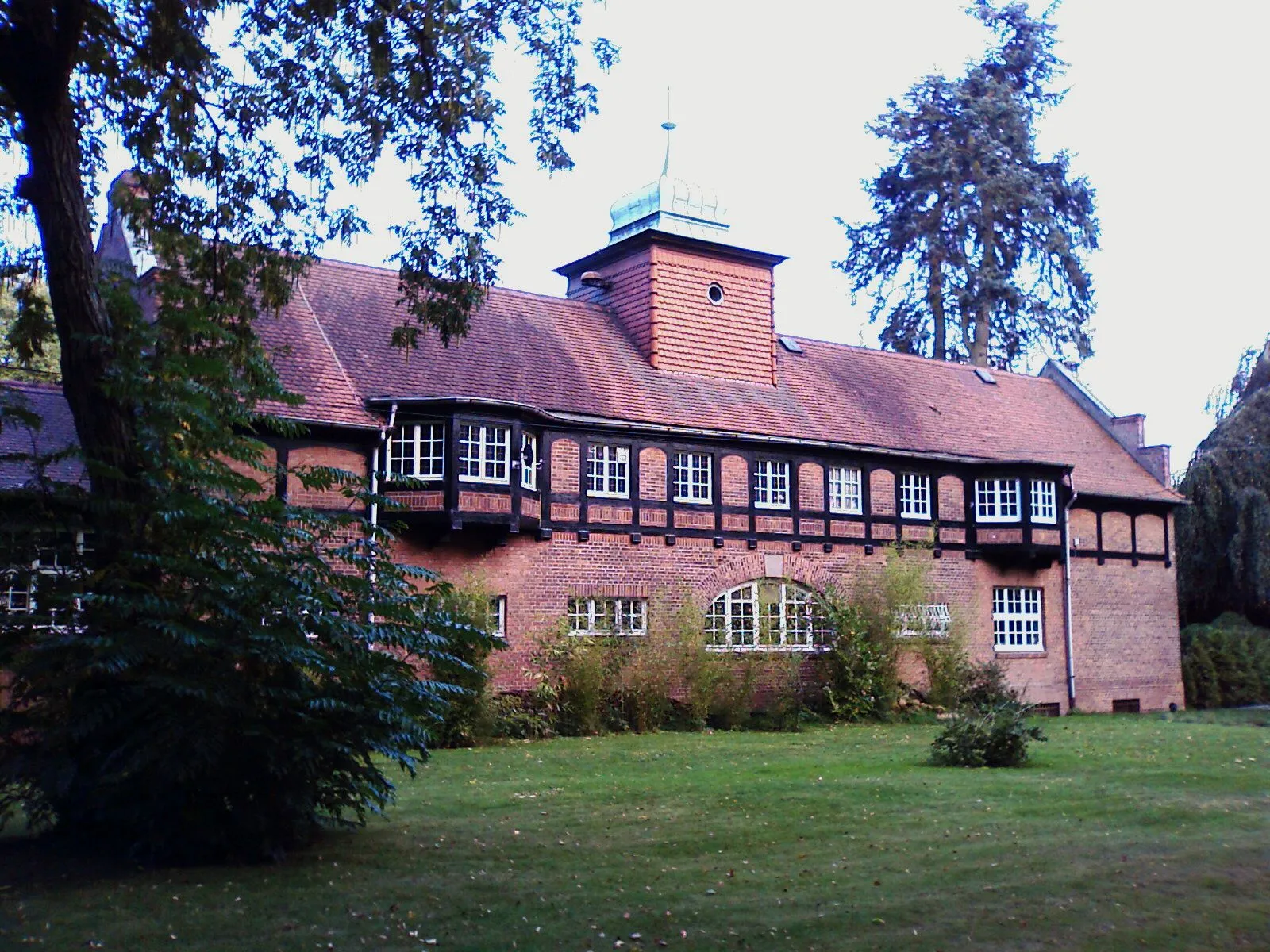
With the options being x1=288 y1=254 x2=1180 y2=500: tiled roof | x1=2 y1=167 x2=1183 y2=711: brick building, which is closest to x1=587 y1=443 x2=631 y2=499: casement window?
x1=2 y1=167 x2=1183 y2=711: brick building

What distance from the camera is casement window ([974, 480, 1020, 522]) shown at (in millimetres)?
28891

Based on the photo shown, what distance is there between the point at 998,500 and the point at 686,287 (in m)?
8.32

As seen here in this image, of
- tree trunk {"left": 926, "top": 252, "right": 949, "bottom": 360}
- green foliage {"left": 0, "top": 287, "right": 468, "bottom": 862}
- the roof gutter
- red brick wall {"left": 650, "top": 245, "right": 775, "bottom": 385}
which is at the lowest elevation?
green foliage {"left": 0, "top": 287, "right": 468, "bottom": 862}

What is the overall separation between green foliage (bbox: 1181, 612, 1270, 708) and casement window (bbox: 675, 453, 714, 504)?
14.2m

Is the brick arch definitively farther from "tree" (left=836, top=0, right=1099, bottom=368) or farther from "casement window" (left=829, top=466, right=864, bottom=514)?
"tree" (left=836, top=0, right=1099, bottom=368)

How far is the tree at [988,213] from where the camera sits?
41344mm

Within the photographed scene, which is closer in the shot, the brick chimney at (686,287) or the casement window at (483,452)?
the casement window at (483,452)

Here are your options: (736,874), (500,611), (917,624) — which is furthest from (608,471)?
(736,874)

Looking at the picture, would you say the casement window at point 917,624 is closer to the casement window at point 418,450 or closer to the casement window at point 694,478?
the casement window at point 694,478

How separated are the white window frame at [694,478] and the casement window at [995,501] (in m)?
6.92

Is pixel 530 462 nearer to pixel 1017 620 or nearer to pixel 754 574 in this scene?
pixel 754 574

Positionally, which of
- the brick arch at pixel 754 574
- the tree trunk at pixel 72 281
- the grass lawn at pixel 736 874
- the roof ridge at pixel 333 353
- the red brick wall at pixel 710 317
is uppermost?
the red brick wall at pixel 710 317

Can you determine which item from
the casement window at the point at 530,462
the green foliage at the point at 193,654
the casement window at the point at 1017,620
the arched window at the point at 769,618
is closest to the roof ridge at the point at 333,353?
the casement window at the point at 530,462

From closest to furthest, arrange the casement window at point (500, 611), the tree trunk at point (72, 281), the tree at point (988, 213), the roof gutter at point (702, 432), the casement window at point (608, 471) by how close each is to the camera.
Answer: the tree trunk at point (72, 281)
the roof gutter at point (702, 432)
the casement window at point (500, 611)
the casement window at point (608, 471)
the tree at point (988, 213)
